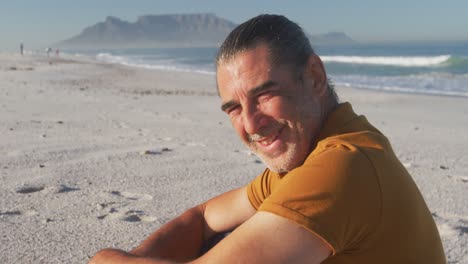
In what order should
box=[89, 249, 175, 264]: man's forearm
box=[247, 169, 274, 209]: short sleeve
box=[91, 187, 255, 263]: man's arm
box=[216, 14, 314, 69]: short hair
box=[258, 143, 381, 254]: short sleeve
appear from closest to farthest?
1. box=[258, 143, 381, 254]: short sleeve
2. box=[216, 14, 314, 69]: short hair
3. box=[89, 249, 175, 264]: man's forearm
4. box=[247, 169, 274, 209]: short sleeve
5. box=[91, 187, 255, 263]: man's arm

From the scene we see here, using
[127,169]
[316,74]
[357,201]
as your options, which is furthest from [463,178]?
[357,201]

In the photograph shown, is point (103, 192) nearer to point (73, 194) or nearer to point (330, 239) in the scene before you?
point (73, 194)

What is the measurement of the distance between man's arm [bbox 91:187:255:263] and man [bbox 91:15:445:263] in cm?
23

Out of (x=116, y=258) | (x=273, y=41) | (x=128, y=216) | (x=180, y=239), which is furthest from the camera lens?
(x=128, y=216)

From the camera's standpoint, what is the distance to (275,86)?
5.20ft

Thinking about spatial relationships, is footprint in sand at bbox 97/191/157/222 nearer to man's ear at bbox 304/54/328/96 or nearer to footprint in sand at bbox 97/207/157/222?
footprint in sand at bbox 97/207/157/222

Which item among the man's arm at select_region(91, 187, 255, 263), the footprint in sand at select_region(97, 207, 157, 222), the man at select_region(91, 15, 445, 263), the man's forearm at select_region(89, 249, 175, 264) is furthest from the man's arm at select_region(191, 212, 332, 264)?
the footprint in sand at select_region(97, 207, 157, 222)

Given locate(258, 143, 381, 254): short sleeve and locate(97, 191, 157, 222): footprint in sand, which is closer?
locate(258, 143, 381, 254): short sleeve

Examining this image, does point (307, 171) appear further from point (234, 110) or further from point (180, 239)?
point (180, 239)

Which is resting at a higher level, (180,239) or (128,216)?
(180,239)

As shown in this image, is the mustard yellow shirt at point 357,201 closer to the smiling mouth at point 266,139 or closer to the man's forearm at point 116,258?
the smiling mouth at point 266,139

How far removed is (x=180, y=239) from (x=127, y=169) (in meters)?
2.50

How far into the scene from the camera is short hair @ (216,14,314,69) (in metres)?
1.57

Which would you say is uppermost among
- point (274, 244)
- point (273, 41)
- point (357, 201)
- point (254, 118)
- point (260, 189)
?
point (273, 41)
